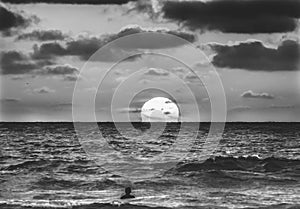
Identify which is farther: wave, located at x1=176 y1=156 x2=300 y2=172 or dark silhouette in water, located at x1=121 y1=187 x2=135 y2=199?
wave, located at x1=176 y1=156 x2=300 y2=172

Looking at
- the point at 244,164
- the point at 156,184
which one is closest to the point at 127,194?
the point at 156,184

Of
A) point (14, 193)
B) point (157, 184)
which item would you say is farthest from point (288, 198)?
point (14, 193)

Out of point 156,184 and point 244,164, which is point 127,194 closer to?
point 156,184

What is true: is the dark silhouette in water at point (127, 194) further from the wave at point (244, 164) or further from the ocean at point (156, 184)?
the wave at point (244, 164)

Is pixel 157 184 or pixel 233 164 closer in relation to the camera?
pixel 157 184

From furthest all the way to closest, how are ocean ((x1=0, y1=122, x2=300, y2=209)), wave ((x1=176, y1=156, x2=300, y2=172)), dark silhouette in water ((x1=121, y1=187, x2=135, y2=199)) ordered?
wave ((x1=176, y1=156, x2=300, y2=172)) → dark silhouette in water ((x1=121, y1=187, x2=135, y2=199)) → ocean ((x1=0, y1=122, x2=300, y2=209))

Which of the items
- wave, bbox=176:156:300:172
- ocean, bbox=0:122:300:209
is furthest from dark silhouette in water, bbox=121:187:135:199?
wave, bbox=176:156:300:172

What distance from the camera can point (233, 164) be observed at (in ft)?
148

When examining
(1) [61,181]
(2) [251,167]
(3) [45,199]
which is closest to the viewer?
(3) [45,199]

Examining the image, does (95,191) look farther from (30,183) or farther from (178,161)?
(178,161)

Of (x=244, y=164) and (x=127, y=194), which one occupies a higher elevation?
(x=244, y=164)

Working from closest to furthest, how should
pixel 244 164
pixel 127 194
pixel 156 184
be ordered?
pixel 127 194, pixel 156 184, pixel 244 164

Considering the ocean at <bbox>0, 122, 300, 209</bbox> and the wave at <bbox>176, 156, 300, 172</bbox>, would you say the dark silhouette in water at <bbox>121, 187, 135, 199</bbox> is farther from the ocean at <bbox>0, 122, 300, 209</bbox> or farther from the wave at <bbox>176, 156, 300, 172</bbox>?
the wave at <bbox>176, 156, 300, 172</bbox>

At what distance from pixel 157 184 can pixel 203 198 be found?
5513 millimetres
